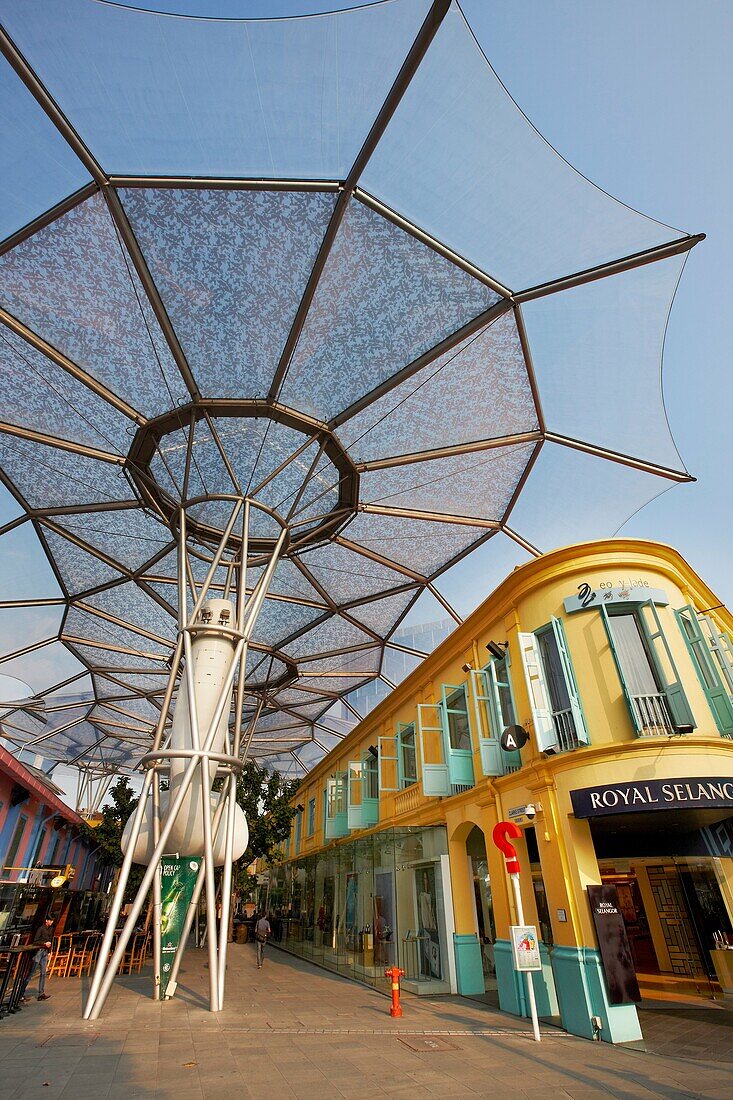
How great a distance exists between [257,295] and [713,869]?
16082mm

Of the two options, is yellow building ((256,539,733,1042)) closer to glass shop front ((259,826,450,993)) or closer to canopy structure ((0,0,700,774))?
glass shop front ((259,826,450,993))

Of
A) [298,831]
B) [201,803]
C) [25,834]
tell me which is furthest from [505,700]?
[298,831]

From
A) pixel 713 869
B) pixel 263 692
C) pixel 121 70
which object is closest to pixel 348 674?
pixel 263 692

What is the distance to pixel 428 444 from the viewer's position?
48.0ft

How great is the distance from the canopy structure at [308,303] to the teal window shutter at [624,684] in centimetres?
542

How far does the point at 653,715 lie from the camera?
1084 cm

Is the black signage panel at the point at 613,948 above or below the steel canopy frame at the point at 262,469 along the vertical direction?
below

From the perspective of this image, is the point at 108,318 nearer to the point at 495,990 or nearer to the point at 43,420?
the point at 43,420

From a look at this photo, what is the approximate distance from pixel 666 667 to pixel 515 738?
342cm

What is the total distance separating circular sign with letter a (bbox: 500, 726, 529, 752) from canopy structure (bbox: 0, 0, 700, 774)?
7016 millimetres

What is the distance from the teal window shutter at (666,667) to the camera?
10.6 metres

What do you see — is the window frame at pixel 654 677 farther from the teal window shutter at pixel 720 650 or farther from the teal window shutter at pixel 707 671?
the teal window shutter at pixel 720 650

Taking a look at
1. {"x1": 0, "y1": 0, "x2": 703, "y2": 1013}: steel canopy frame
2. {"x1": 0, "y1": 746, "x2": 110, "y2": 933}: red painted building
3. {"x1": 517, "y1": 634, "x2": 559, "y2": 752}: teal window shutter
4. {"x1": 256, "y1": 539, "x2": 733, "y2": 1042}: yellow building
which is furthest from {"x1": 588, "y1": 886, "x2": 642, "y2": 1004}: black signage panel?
{"x1": 0, "y1": 746, "x2": 110, "y2": 933}: red painted building

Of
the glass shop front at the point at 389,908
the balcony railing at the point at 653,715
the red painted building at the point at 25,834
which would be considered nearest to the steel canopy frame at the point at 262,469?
the glass shop front at the point at 389,908
